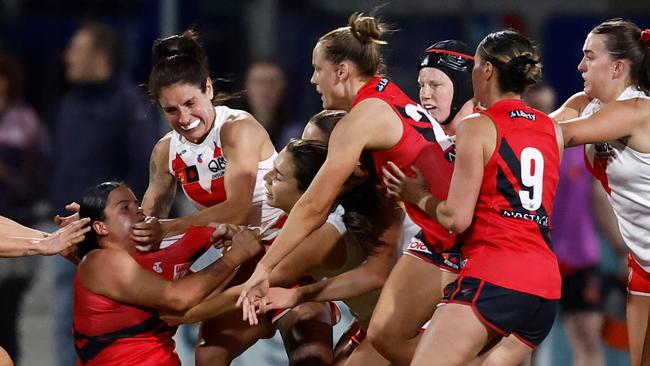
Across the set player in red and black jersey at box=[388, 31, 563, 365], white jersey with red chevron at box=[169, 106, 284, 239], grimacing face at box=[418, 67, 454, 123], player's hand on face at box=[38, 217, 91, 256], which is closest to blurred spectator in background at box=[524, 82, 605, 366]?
grimacing face at box=[418, 67, 454, 123]

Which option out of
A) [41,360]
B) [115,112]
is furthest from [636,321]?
[41,360]

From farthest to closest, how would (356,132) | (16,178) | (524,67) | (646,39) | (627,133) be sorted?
1. (16,178)
2. (646,39)
3. (627,133)
4. (356,132)
5. (524,67)

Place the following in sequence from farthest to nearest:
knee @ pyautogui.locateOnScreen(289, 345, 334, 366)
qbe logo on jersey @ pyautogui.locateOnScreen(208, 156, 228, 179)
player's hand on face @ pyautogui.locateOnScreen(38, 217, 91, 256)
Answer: knee @ pyautogui.locateOnScreen(289, 345, 334, 366) < qbe logo on jersey @ pyautogui.locateOnScreen(208, 156, 228, 179) < player's hand on face @ pyautogui.locateOnScreen(38, 217, 91, 256)

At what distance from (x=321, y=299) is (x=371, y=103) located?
101 centimetres

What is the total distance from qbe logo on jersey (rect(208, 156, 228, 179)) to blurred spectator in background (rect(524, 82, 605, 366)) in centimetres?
346

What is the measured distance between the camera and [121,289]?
557 cm

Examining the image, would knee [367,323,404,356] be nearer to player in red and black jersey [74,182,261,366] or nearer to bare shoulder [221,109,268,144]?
player in red and black jersey [74,182,261,366]

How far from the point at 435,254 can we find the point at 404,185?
1.34 feet

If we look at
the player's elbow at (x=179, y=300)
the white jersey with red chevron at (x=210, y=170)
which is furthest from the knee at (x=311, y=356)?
the player's elbow at (x=179, y=300)

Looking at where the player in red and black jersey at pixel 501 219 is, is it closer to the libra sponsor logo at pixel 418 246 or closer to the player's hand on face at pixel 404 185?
the player's hand on face at pixel 404 185

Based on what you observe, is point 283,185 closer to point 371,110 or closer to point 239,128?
point 239,128

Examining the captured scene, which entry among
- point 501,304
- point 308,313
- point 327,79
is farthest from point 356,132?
point 308,313

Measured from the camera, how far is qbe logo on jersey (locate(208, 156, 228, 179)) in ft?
20.2

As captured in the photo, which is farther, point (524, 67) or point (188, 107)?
point (188, 107)
